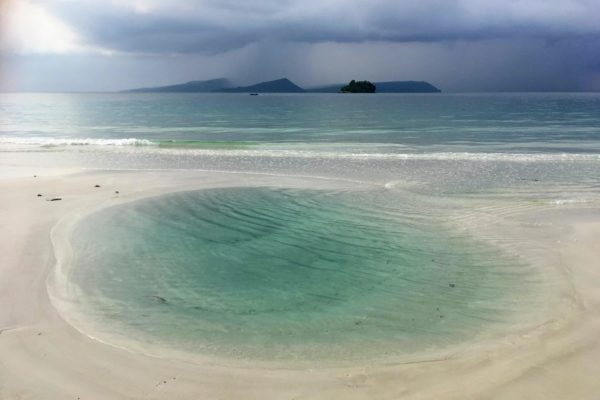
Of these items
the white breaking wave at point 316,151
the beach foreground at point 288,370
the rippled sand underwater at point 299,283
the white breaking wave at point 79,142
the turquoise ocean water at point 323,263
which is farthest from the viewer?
the white breaking wave at point 79,142

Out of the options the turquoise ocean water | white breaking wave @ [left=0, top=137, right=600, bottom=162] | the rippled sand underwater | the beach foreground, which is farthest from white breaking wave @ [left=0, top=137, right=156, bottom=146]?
the beach foreground

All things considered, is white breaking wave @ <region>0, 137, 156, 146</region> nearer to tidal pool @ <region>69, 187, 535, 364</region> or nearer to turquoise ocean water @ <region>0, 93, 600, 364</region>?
turquoise ocean water @ <region>0, 93, 600, 364</region>

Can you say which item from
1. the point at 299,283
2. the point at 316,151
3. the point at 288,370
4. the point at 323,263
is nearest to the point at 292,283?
the point at 299,283

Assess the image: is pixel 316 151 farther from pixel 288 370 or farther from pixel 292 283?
pixel 288 370

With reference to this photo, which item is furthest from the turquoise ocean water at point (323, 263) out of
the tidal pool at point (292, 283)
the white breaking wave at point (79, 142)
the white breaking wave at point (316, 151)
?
the white breaking wave at point (79, 142)

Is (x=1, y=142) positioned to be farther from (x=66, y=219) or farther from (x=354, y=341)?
(x=354, y=341)

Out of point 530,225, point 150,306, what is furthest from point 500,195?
point 150,306

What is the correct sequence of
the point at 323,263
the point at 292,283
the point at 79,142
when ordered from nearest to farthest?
the point at 292,283 < the point at 323,263 < the point at 79,142

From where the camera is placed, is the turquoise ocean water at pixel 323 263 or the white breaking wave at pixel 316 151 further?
the white breaking wave at pixel 316 151

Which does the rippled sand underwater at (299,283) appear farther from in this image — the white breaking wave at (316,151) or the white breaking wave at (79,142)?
the white breaking wave at (79,142)

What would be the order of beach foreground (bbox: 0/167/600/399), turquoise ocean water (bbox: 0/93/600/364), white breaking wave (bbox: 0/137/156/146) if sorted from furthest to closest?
white breaking wave (bbox: 0/137/156/146) → turquoise ocean water (bbox: 0/93/600/364) → beach foreground (bbox: 0/167/600/399)

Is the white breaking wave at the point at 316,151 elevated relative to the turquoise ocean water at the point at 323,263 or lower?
elevated

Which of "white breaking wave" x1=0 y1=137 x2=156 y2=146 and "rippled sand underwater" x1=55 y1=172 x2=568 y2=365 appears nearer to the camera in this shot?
"rippled sand underwater" x1=55 y1=172 x2=568 y2=365
